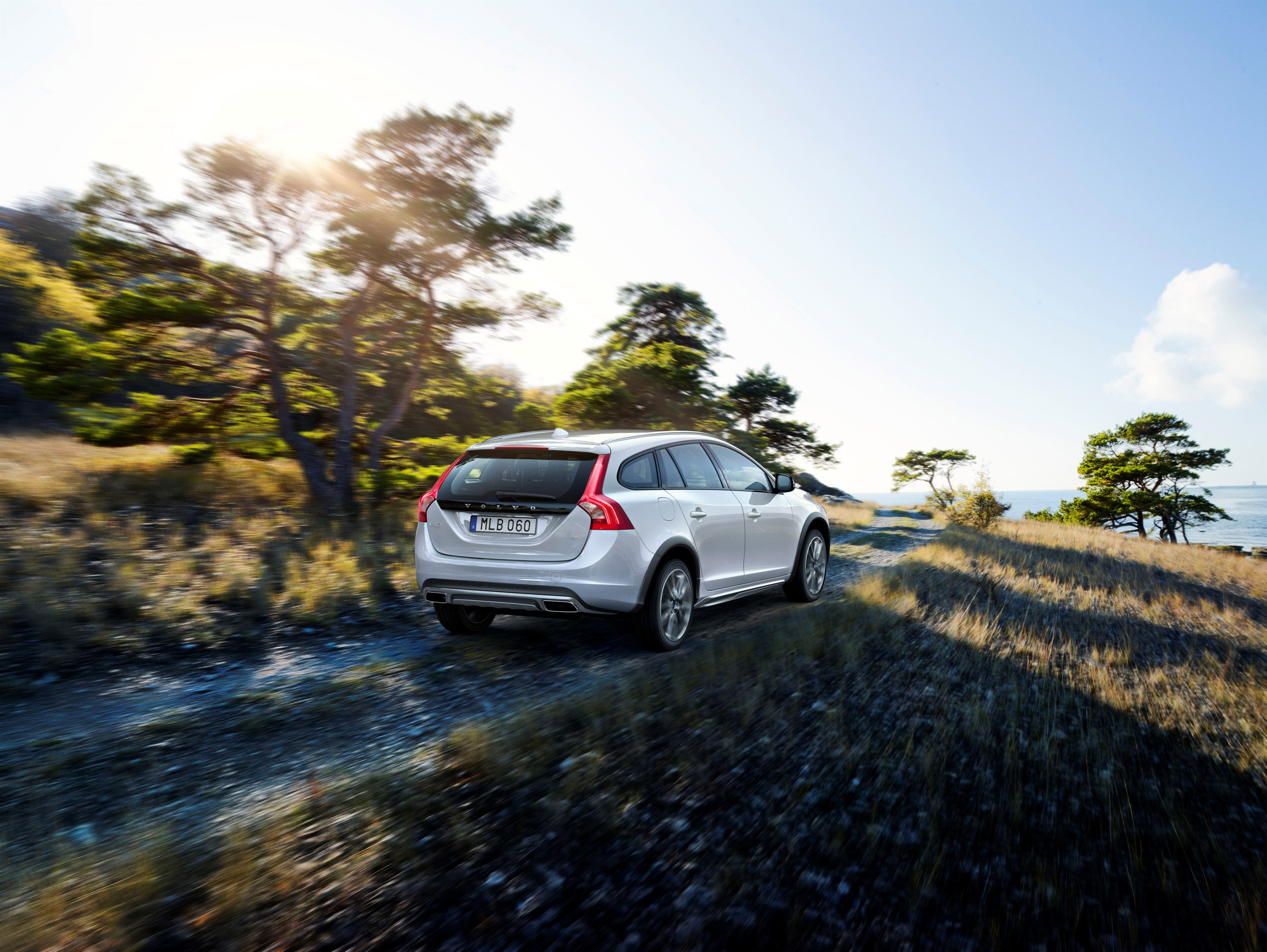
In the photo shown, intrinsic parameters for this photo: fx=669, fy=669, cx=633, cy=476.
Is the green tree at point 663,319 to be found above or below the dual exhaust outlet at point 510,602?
above

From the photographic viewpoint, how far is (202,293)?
11.8 metres

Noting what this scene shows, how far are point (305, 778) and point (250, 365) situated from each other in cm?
1217

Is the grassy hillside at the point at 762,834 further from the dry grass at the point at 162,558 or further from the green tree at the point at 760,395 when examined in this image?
the green tree at the point at 760,395

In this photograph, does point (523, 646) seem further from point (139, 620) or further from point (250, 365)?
point (250, 365)

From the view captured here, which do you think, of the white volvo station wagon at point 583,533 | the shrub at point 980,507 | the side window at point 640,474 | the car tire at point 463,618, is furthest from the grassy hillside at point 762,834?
the shrub at point 980,507

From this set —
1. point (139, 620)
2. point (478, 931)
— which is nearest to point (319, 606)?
point (139, 620)

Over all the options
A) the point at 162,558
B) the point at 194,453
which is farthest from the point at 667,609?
the point at 194,453

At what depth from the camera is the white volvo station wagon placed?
4570mm

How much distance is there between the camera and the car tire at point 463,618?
18.2ft

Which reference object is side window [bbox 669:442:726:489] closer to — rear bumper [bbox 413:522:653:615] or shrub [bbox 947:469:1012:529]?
rear bumper [bbox 413:522:653:615]

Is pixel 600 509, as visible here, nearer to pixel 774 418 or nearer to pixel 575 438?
pixel 575 438

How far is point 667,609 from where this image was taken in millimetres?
5090

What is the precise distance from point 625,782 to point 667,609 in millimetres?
2314

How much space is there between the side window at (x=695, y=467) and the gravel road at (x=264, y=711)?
127 centimetres
